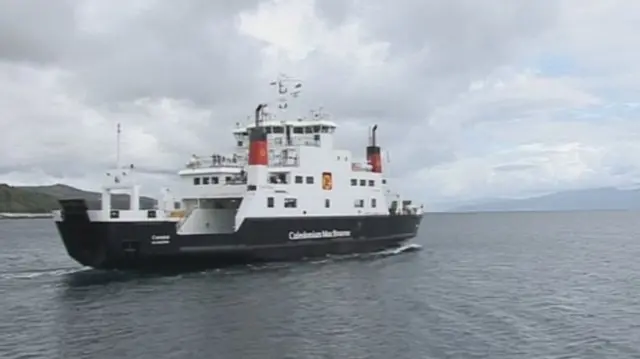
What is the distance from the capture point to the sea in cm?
2144

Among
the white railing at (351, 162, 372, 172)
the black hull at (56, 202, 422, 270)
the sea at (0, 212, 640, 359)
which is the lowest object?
the sea at (0, 212, 640, 359)

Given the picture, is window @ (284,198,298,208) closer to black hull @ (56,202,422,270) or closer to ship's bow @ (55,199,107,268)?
black hull @ (56,202,422,270)

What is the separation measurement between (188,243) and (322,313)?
39.5 ft

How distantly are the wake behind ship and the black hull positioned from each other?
53 millimetres

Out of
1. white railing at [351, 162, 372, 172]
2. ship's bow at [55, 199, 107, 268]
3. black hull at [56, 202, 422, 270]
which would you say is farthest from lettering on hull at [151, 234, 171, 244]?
white railing at [351, 162, 372, 172]

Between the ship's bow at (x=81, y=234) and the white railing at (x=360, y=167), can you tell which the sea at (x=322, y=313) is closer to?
the ship's bow at (x=81, y=234)

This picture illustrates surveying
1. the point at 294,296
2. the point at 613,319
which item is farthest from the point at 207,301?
the point at 613,319

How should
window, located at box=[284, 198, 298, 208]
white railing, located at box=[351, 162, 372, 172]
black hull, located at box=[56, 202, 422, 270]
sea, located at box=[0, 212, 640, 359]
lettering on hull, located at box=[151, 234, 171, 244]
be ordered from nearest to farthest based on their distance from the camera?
sea, located at box=[0, 212, 640, 359] < black hull, located at box=[56, 202, 422, 270] < lettering on hull, located at box=[151, 234, 171, 244] < window, located at box=[284, 198, 298, 208] < white railing, located at box=[351, 162, 372, 172]

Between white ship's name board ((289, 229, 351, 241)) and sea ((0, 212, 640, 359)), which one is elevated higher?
white ship's name board ((289, 229, 351, 241))

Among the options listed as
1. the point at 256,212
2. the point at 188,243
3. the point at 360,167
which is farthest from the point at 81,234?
the point at 360,167

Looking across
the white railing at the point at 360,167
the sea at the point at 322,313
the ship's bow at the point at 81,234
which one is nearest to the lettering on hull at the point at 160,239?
the sea at the point at 322,313

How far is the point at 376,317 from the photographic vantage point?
1045 inches

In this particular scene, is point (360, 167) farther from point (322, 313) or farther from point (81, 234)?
point (322, 313)

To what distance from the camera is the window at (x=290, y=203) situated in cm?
4128
